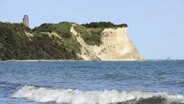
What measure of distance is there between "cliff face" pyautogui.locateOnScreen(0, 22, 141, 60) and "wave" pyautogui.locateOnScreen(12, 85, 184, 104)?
13039 cm

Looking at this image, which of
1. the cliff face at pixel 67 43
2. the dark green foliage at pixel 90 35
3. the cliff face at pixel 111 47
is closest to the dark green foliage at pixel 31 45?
the cliff face at pixel 67 43

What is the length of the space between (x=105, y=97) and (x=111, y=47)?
159m

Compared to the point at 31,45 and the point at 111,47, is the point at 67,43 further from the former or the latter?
the point at 31,45

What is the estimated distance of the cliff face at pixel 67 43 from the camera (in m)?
164

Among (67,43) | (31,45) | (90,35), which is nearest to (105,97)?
(31,45)

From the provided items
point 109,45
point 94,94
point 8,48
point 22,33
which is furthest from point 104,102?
point 109,45

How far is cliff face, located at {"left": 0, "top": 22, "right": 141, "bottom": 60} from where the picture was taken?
164 meters

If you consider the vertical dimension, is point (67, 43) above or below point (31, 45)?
below

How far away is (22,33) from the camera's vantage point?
170875 millimetres

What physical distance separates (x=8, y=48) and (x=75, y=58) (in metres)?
25.7

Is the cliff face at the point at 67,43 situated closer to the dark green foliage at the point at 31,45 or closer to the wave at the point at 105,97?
the dark green foliage at the point at 31,45

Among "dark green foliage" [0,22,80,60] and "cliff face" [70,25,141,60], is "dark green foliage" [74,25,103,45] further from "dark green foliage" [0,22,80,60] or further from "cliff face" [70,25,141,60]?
"dark green foliage" [0,22,80,60]

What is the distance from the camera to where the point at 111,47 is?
185 meters

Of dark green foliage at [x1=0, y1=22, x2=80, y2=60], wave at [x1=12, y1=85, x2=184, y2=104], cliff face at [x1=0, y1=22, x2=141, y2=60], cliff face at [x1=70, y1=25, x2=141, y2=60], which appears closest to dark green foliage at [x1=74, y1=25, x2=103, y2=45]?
cliff face at [x1=0, y1=22, x2=141, y2=60]
